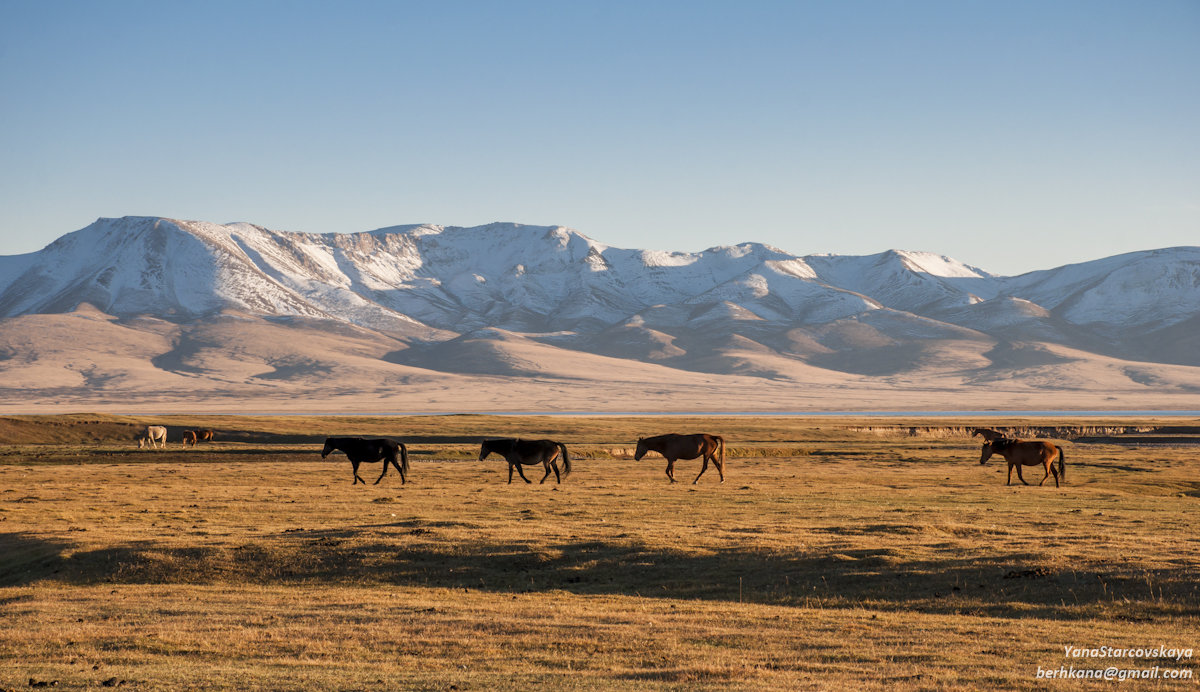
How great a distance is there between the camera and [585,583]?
23.2 metres

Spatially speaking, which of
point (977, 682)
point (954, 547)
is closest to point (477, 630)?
point (977, 682)

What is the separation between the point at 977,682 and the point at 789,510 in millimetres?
19433

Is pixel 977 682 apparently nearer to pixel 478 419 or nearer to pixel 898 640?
pixel 898 640

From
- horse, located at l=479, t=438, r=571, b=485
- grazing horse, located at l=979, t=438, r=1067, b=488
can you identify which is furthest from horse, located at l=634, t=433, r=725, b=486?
grazing horse, located at l=979, t=438, r=1067, b=488

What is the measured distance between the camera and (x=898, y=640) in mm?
16672

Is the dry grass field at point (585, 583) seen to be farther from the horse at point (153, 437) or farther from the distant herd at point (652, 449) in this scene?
the horse at point (153, 437)

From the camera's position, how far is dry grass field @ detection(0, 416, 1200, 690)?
1503 centimetres

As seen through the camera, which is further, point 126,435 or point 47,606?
point 126,435

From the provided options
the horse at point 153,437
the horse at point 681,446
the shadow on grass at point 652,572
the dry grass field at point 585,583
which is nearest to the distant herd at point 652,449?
the horse at point 681,446

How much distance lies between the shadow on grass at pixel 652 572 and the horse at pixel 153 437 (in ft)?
147

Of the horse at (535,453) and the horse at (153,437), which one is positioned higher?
the horse at (535,453)

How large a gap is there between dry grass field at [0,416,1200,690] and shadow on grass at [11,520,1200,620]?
0.07m

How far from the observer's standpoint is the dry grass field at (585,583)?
15.0m

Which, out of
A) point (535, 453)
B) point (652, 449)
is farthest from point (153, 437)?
point (652, 449)
